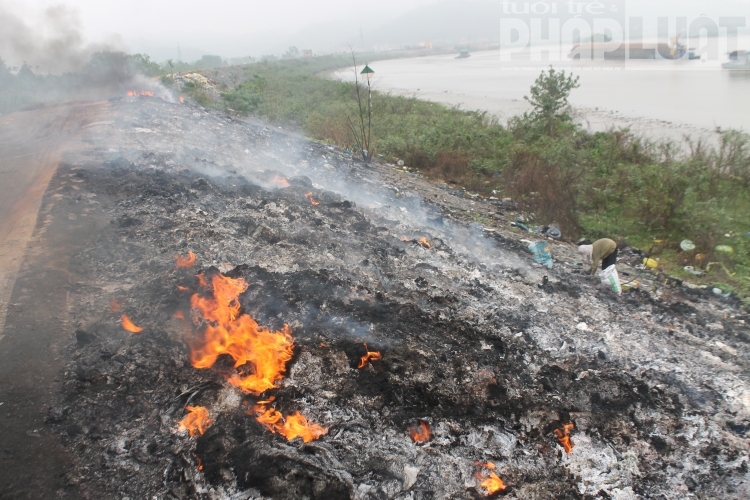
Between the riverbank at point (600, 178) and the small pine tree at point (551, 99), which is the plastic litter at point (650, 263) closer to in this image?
the riverbank at point (600, 178)

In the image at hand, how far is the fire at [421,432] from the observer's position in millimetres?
3658

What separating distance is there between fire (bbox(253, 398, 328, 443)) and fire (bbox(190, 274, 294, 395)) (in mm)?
254

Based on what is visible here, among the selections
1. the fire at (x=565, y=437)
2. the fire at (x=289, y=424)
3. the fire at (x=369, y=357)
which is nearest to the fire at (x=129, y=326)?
the fire at (x=289, y=424)

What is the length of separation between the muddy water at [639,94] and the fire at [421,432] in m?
16.3

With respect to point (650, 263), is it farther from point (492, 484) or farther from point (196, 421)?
point (196, 421)

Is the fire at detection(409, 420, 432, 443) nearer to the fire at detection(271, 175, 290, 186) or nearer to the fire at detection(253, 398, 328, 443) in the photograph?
the fire at detection(253, 398, 328, 443)

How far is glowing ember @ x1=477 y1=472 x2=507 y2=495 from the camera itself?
10.9 feet

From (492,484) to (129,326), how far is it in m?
3.93

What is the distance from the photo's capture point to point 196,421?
11.9ft

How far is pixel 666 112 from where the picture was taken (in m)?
20.0

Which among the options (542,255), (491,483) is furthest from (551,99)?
(491,483)

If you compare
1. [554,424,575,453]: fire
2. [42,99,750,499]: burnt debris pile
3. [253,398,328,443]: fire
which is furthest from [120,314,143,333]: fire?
[554,424,575,453]: fire

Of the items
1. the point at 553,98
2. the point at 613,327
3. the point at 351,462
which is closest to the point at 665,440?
the point at 613,327

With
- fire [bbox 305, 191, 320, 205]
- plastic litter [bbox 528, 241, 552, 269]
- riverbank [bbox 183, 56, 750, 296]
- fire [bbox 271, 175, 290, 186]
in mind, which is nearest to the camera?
plastic litter [bbox 528, 241, 552, 269]
